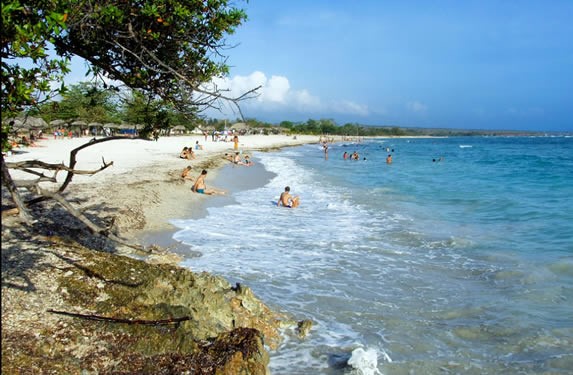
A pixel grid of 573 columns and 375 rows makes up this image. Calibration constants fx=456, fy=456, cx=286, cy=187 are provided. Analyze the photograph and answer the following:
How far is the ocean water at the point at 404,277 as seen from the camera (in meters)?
5.17

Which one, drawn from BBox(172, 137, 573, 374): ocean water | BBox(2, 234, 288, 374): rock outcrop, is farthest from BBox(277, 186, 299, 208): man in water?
BBox(2, 234, 288, 374): rock outcrop

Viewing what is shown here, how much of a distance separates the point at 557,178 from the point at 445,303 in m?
24.4

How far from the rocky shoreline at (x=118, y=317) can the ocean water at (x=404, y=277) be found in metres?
0.72

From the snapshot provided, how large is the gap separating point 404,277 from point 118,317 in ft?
17.0

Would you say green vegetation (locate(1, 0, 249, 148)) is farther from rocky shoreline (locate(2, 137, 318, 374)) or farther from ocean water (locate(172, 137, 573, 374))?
ocean water (locate(172, 137, 573, 374))

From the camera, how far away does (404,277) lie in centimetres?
793

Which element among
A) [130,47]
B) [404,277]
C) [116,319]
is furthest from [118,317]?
[404,277]

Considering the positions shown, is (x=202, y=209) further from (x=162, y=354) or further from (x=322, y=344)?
(x=162, y=354)

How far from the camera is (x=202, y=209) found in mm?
13422

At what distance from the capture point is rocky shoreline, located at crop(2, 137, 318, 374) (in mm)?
3693

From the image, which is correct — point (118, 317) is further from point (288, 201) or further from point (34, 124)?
point (34, 124)

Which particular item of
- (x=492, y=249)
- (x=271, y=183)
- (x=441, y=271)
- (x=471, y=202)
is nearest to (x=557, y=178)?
(x=471, y=202)

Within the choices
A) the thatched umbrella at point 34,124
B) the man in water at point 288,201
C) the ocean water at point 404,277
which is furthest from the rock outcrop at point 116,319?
the thatched umbrella at point 34,124

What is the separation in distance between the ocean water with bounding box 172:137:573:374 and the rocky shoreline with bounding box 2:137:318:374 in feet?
2.36
